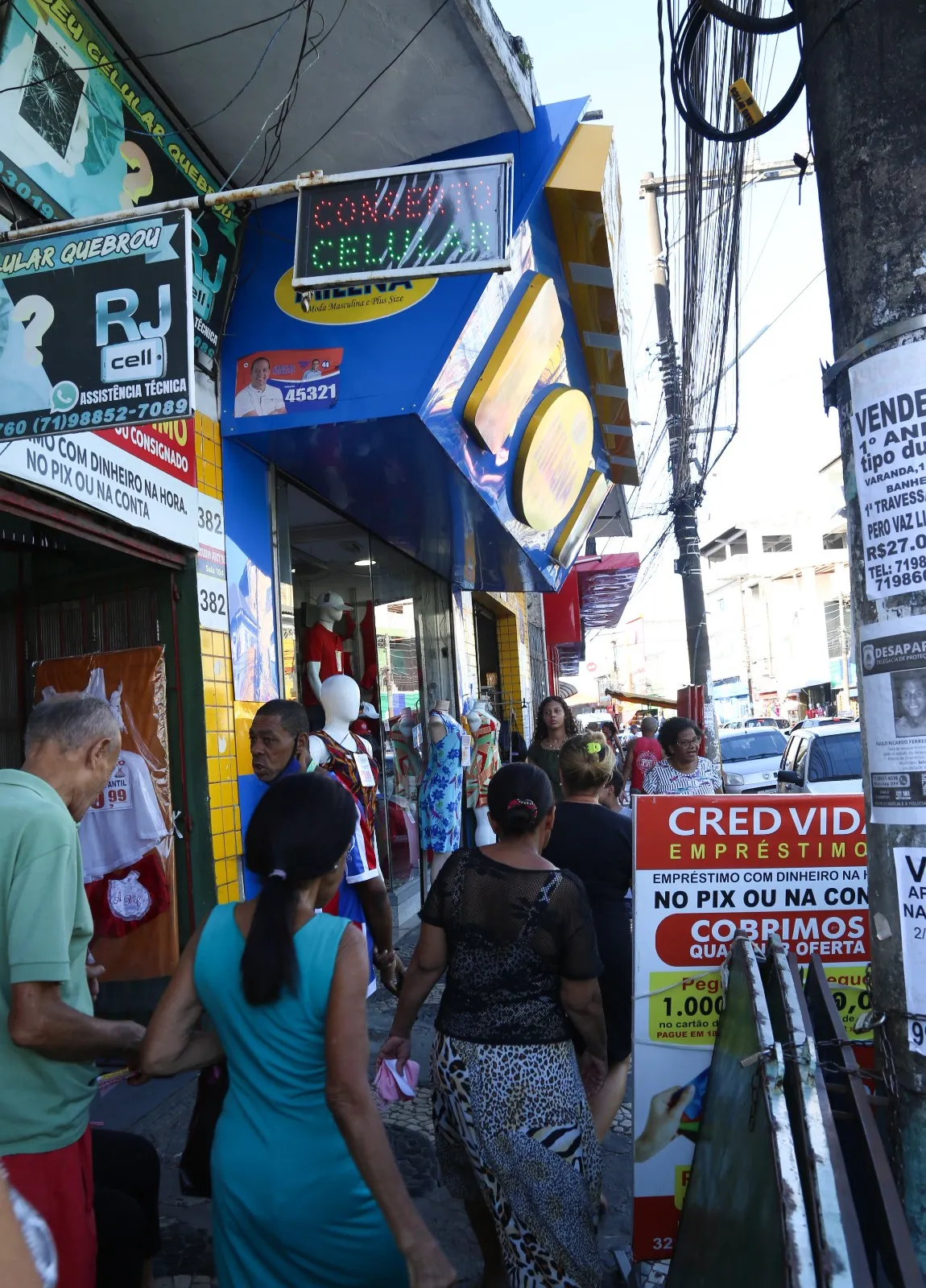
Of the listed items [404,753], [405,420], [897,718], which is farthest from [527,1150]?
[404,753]

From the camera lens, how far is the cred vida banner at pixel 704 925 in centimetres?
296

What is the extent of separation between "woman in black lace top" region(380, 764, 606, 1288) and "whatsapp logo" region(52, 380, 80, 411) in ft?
6.85

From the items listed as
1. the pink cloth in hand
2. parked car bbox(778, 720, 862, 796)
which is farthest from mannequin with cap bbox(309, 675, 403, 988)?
parked car bbox(778, 720, 862, 796)

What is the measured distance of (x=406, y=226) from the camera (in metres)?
3.50

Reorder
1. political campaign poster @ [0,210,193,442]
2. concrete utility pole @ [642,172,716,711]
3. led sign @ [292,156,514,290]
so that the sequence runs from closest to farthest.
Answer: political campaign poster @ [0,210,193,442], led sign @ [292,156,514,290], concrete utility pole @ [642,172,716,711]

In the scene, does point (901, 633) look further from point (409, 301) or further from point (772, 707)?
point (772, 707)

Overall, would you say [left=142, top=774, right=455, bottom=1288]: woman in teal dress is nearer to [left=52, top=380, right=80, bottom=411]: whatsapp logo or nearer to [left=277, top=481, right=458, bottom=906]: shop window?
[left=52, top=380, right=80, bottom=411]: whatsapp logo

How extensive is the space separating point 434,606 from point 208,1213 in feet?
24.8

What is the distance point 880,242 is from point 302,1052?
6.90 ft

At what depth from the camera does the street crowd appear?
1.82 meters

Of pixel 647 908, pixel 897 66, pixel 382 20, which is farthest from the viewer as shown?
pixel 382 20

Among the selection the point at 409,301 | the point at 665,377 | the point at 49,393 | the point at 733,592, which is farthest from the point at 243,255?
the point at 733,592

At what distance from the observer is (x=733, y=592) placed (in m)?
65.3

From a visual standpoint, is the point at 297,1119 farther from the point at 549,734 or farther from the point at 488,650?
the point at 488,650
